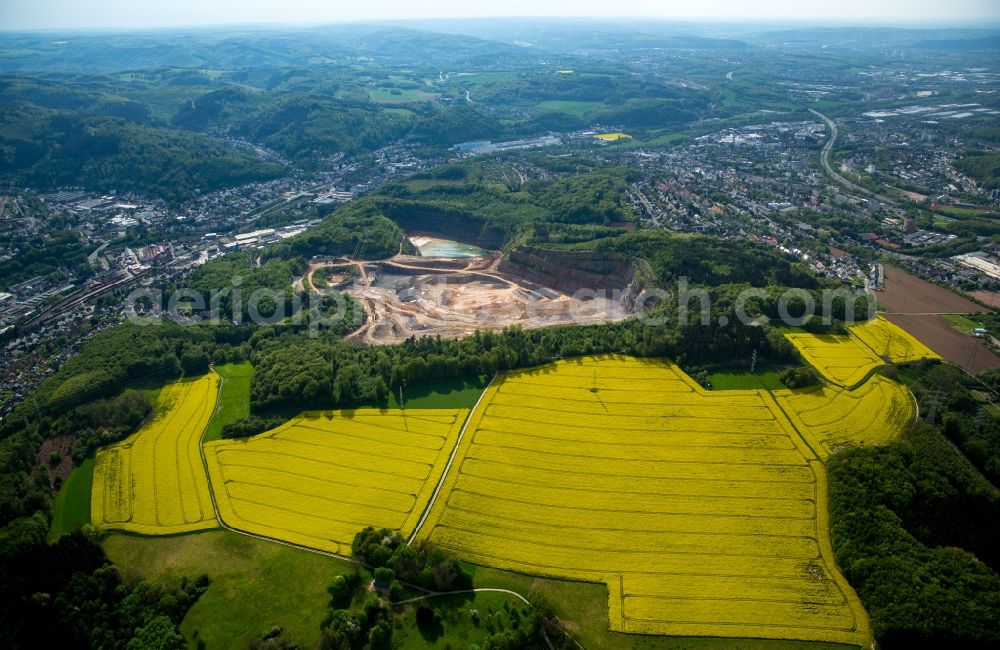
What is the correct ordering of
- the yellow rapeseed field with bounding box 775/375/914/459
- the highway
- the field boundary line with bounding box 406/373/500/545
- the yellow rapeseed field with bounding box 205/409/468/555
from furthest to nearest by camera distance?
the highway, the yellow rapeseed field with bounding box 775/375/914/459, the yellow rapeseed field with bounding box 205/409/468/555, the field boundary line with bounding box 406/373/500/545

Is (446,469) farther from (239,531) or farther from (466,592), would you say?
(239,531)

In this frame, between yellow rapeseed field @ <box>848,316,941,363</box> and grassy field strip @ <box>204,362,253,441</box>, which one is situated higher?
yellow rapeseed field @ <box>848,316,941,363</box>

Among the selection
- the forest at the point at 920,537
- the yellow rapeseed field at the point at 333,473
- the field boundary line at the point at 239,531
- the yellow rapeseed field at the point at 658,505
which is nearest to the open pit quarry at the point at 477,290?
the yellow rapeseed field at the point at 333,473

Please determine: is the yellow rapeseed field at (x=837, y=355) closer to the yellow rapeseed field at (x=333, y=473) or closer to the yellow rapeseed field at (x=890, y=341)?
the yellow rapeseed field at (x=890, y=341)

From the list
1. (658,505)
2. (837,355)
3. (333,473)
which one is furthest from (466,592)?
(837,355)

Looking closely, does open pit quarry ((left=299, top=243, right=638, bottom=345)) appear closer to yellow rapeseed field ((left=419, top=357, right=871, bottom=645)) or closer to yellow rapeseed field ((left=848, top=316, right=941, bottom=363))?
yellow rapeseed field ((left=419, top=357, right=871, bottom=645))

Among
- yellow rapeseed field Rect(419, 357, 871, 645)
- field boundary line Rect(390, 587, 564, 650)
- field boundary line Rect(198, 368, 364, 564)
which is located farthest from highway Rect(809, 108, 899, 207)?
field boundary line Rect(198, 368, 364, 564)

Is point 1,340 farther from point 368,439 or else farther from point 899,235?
point 899,235
